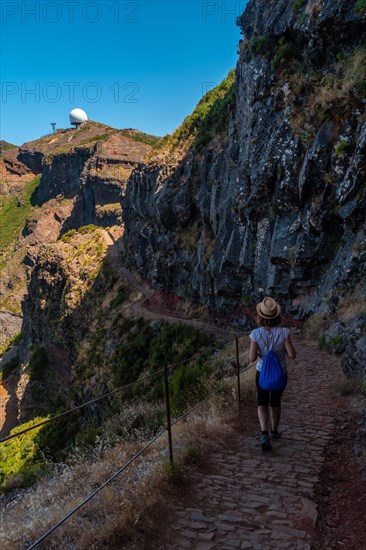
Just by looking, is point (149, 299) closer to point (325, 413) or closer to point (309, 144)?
point (309, 144)

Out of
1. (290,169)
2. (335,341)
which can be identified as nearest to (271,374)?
(335,341)

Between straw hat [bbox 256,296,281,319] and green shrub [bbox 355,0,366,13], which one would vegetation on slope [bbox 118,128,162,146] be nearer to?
green shrub [bbox 355,0,366,13]

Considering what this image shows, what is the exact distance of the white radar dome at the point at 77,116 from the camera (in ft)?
368

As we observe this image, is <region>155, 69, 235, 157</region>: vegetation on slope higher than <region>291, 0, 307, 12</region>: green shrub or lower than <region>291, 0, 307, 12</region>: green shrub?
higher

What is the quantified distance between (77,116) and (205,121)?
3612 inches

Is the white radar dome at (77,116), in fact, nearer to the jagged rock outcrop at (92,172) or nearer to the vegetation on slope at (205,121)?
the jagged rock outcrop at (92,172)

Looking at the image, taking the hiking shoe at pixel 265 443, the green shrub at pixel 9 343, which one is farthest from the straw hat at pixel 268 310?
the green shrub at pixel 9 343

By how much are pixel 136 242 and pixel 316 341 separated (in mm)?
30181

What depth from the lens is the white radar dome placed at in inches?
4419

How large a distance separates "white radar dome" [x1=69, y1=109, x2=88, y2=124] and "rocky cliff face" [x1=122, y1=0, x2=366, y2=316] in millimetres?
96154

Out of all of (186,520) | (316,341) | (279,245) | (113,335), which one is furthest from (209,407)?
(113,335)

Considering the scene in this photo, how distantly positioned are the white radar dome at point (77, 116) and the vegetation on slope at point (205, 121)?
268 feet

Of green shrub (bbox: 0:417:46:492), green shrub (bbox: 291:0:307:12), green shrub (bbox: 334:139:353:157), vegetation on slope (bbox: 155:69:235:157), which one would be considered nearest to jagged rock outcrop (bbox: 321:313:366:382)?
green shrub (bbox: 334:139:353:157)

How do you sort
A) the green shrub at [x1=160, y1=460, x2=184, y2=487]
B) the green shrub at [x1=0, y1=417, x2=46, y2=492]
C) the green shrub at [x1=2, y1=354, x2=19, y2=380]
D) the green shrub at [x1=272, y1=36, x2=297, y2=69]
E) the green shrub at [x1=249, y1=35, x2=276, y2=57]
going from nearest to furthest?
the green shrub at [x1=160, y1=460, x2=184, y2=487] < the green shrub at [x1=272, y1=36, x2=297, y2=69] < the green shrub at [x1=249, y1=35, x2=276, y2=57] < the green shrub at [x1=0, y1=417, x2=46, y2=492] < the green shrub at [x1=2, y1=354, x2=19, y2=380]
